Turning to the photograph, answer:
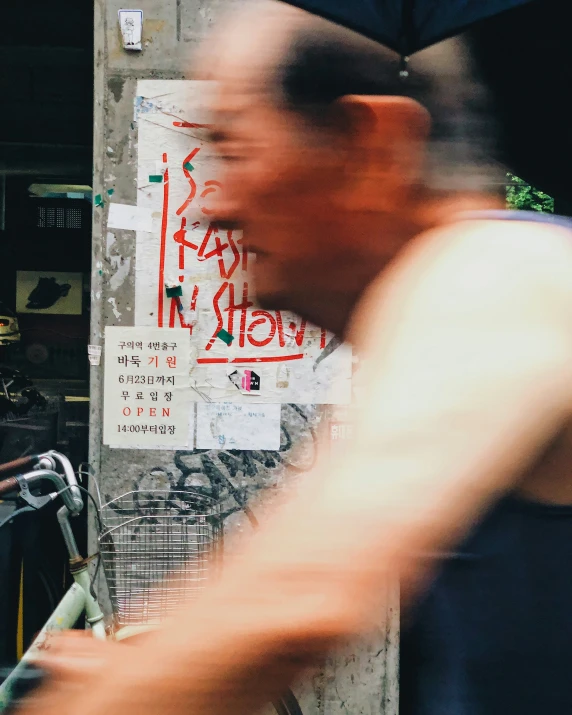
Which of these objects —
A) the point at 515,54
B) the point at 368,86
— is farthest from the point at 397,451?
the point at 515,54

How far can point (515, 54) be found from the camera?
1593 mm

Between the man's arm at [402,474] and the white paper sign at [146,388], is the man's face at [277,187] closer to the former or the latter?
the man's arm at [402,474]

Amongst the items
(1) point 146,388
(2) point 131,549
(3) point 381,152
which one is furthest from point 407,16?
(2) point 131,549

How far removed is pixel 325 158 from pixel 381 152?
9 cm

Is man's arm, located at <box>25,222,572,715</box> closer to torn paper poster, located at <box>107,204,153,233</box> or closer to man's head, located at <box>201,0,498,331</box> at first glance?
man's head, located at <box>201,0,498,331</box>

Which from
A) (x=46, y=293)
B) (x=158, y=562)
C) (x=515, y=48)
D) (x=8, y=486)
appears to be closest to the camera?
(x=515, y=48)

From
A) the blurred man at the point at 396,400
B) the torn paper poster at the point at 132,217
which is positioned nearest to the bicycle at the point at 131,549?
the torn paper poster at the point at 132,217

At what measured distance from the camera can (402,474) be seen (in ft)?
3.35

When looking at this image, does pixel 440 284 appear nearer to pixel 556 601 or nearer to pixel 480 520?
pixel 480 520

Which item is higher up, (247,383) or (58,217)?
→ (58,217)

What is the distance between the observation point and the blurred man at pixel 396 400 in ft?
3.41

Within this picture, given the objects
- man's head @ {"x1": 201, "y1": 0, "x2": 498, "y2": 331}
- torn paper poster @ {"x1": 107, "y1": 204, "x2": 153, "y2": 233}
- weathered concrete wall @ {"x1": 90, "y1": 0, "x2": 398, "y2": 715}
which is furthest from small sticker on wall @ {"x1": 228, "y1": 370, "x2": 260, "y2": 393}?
man's head @ {"x1": 201, "y1": 0, "x2": 498, "y2": 331}

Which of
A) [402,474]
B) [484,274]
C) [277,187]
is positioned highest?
[277,187]

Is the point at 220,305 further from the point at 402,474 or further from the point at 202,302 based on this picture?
the point at 402,474
